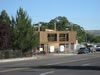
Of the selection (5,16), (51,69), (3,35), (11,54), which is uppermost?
(5,16)

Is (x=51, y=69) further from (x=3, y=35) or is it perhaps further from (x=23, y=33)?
(x=23, y=33)

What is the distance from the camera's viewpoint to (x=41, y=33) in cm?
6744

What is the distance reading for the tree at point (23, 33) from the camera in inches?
1724

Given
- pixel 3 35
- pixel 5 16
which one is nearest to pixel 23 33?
pixel 5 16

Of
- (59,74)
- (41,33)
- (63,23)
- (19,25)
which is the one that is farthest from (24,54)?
(63,23)

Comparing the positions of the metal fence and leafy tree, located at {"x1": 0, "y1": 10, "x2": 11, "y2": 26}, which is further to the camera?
leafy tree, located at {"x1": 0, "y1": 10, "x2": 11, "y2": 26}

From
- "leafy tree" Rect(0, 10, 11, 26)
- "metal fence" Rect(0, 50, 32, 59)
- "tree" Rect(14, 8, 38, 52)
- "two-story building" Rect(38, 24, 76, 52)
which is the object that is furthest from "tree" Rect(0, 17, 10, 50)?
"two-story building" Rect(38, 24, 76, 52)

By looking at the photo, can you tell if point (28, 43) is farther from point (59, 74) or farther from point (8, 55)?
point (59, 74)

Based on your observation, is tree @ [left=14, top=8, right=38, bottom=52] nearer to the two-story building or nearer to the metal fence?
the metal fence

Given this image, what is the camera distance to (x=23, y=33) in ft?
146

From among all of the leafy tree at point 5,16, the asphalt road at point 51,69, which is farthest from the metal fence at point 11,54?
the asphalt road at point 51,69

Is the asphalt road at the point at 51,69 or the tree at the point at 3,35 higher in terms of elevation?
the tree at the point at 3,35

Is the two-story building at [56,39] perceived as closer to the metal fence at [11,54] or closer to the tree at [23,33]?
the tree at [23,33]

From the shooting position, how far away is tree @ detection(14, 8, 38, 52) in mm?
43781
